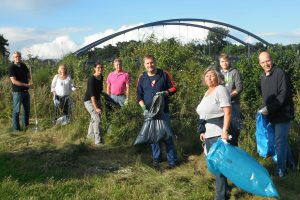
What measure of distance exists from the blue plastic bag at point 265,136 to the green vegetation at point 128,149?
31 cm

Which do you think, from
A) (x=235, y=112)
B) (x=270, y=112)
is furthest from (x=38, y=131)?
(x=270, y=112)

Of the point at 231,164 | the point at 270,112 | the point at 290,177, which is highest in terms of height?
the point at 270,112

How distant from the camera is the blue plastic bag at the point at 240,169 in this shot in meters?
4.34

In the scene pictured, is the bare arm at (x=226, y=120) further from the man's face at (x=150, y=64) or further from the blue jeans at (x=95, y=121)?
the blue jeans at (x=95, y=121)

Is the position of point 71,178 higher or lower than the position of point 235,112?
lower

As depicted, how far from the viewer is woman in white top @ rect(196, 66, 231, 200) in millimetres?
4668

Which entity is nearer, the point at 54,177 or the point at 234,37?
the point at 54,177

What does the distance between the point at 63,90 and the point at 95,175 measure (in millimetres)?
3903

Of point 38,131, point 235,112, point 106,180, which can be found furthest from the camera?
point 38,131

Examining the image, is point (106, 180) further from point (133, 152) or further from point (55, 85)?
point (55, 85)

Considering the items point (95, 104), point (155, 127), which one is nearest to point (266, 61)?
point (155, 127)

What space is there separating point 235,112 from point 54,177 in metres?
2.59

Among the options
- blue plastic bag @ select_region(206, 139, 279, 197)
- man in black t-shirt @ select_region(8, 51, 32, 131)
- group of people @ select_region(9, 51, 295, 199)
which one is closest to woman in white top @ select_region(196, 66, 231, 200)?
group of people @ select_region(9, 51, 295, 199)

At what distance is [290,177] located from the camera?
18.8 ft
